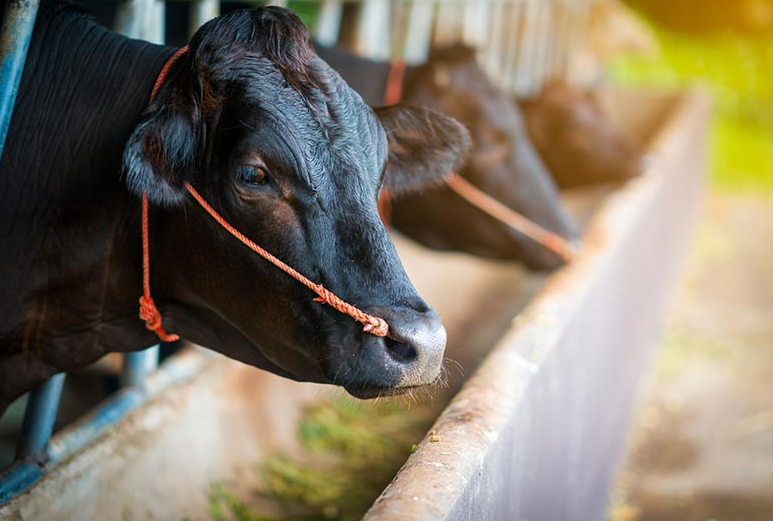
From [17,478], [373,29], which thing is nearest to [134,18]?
[17,478]

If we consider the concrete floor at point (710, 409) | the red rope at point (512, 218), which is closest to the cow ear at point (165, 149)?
the red rope at point (512, 218)

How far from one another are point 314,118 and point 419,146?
72 cm

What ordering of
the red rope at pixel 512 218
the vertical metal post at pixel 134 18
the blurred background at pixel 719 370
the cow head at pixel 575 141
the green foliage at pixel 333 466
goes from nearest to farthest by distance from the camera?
1. the vertical metal post at pixel 134 18
2. the green foliage at pixel 333 466
3. the red rope at pixel 512 218
4. the blurred background at pixel 719 370
5. the cow head at pixel 575 141

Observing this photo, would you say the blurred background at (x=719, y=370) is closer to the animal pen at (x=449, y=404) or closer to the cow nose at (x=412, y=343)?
the animal pen at (x=449, y=404)

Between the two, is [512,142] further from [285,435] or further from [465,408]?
[465,408]

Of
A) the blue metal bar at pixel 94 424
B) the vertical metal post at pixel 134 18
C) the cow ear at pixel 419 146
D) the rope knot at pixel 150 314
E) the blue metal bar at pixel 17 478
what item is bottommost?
the blue metal bar at pixel 94 424

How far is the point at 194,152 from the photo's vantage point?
2.07 meters

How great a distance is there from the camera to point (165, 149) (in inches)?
78.4

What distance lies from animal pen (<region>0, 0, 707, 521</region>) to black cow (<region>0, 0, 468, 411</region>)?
0.65 feet

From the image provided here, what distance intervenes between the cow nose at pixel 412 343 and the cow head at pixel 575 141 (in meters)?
4.18

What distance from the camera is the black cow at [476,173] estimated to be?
166 inches

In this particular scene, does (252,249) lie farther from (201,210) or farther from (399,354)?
(399,354)

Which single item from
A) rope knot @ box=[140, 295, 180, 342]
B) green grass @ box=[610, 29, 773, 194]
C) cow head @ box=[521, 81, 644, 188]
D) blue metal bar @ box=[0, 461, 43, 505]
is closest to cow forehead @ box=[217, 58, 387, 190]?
rope knot @ box=[140, 295, 180, 342]

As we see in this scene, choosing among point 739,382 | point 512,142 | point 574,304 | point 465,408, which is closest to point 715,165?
point 739,382
